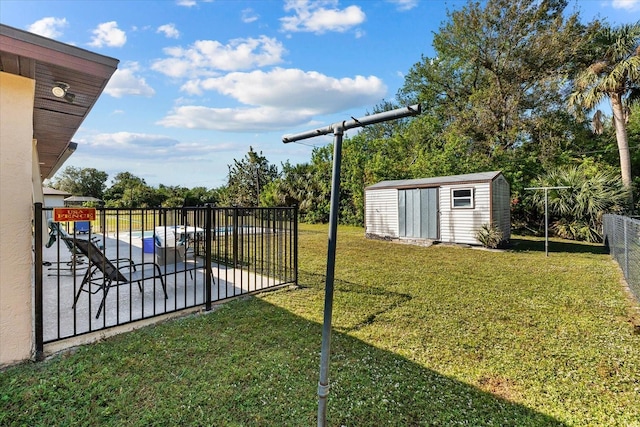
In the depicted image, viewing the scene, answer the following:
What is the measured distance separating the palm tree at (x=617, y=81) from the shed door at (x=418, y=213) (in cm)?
679

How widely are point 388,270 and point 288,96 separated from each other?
6867mm

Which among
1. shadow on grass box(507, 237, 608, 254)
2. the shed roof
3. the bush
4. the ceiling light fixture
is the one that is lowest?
shadow on grass box(507, 237, 608, 254)

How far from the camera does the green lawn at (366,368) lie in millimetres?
2004

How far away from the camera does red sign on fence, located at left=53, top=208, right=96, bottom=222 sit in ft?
8.95

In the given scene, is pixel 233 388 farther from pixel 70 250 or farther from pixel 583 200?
pixel 583 200

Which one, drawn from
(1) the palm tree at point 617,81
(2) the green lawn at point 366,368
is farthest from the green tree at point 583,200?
(2) the green lawn at point 366,368

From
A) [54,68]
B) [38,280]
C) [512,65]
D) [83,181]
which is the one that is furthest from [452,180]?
[83,181]

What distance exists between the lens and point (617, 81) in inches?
420

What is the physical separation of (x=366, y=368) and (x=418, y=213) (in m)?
8.96

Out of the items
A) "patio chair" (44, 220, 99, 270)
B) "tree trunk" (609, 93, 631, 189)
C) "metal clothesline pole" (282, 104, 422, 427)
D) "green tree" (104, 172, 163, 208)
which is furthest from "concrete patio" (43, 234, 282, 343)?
"green tree" (104, 172, 163, 208)

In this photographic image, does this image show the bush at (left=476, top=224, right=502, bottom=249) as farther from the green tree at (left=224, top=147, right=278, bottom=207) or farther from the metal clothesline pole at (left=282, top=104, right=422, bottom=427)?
the green tree at (left=224, top=147, right=278, bottom=207)

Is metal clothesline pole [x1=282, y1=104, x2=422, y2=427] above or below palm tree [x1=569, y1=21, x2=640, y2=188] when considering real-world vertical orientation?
below

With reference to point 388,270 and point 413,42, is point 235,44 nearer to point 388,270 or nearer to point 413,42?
point 388,270

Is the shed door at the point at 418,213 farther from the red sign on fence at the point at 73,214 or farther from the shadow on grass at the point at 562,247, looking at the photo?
the red sign on fence at the point at 73,214
